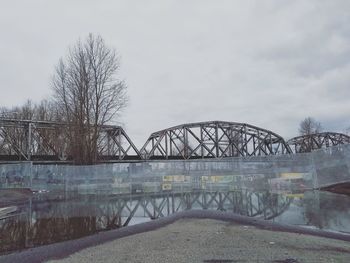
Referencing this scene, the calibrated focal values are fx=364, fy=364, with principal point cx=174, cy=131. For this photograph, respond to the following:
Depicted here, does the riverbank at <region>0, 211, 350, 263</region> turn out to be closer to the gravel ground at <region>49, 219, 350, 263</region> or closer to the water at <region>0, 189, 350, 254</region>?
the gravel ground at <region>49, 219, 350, 263</region>

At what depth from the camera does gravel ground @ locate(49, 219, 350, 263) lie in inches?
308

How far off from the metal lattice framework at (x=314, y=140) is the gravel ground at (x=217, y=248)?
109579 mm

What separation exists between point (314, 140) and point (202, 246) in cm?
12027

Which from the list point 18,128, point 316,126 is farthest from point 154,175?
point 316,126

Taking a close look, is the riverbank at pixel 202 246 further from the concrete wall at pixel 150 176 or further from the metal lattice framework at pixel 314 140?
the metal lattice framework at pixel 314 140

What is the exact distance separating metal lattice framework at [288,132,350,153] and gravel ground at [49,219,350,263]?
360ft

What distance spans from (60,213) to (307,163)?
17863 mm

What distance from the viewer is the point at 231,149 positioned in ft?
382

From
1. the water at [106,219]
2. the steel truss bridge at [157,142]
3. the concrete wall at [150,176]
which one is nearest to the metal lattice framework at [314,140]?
the steel truss bridge at [157,142]

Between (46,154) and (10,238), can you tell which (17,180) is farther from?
(46,154)

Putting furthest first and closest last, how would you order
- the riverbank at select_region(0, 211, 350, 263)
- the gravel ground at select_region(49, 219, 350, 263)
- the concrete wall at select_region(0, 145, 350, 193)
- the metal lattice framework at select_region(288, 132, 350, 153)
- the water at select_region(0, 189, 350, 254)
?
the metal lattice framework at select_region(288, 132, 350, 153), the concrete wall at select_region(0, 145, 350, 193), the water at select_region(0, 189, 350, 254), the riverbank at select_region(0, 211, 350, 263), the gravel ground at select_region(49, 219, 350, 263)

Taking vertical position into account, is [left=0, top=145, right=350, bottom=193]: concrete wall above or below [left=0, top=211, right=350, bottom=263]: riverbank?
above

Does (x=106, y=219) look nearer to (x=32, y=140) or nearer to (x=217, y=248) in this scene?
(x=217, y=248)

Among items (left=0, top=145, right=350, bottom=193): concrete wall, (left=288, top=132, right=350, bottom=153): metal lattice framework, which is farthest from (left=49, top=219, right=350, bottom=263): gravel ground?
(left=288, top=132, right=350, bottom=153): metal lattice framework
